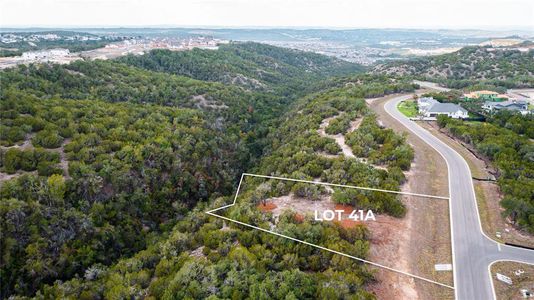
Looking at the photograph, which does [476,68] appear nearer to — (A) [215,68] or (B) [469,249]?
(A) [215,68]

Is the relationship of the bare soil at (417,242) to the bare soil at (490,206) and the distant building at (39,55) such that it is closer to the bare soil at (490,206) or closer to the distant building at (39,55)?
the bare soil at (490,206)

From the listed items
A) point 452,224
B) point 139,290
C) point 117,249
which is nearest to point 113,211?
point 117,249

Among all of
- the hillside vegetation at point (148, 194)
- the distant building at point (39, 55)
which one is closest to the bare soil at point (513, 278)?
the hillside vegetation at point (148, 194)

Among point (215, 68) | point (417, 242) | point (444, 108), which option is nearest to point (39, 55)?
point (215, 68)

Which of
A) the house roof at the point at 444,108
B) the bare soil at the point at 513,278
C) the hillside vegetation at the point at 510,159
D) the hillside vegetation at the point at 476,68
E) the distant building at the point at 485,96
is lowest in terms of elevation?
the bare soil at the point at 513,278

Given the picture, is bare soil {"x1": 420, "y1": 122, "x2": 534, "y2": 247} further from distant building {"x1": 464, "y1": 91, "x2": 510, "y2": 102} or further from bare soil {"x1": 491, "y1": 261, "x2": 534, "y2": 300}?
distant building {"x1": 464, "y1": 91, "x2": 510, "y2": 102}

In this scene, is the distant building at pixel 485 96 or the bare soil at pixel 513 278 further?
the distant building at pixel 485 96

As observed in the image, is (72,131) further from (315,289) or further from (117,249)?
(315,289)
